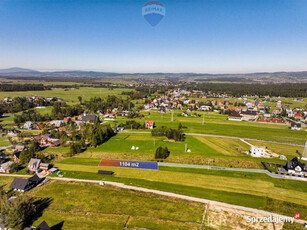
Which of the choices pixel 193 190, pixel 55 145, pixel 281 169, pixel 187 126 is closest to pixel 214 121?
pixel 187 126

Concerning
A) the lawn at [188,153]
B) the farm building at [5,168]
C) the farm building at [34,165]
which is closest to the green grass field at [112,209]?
the farm building at [34,165]

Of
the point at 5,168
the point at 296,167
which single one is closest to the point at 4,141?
the point at 5,168

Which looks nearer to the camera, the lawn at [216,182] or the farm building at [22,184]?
the lawn at [216,182]

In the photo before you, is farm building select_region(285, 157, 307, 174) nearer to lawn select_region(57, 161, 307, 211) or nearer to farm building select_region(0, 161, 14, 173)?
lawn select_region(57, 161, 307, 211)

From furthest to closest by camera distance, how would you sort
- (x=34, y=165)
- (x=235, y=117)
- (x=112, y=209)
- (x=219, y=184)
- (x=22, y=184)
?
1. (x=235, y=117)
2. (x=34, y=165)
3. (x=219, y=184)
4. (x=22, y=184)
5. (x=112, y=209)

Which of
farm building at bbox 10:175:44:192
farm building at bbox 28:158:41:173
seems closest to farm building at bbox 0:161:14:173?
farm building at bbox 28:158:41:173

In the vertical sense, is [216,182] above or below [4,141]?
above

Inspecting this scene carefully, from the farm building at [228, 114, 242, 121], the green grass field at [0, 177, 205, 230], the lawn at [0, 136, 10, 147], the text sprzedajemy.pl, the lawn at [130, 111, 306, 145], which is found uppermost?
the farm building at [228, 114, 242, 121]

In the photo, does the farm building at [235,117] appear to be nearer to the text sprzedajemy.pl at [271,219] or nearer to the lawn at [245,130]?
the lawn at [245,130]

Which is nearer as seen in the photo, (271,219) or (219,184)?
(271,219)

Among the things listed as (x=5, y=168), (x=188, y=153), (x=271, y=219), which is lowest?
(x=5, y=168)

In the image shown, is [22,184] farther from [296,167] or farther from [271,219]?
[296,167]
